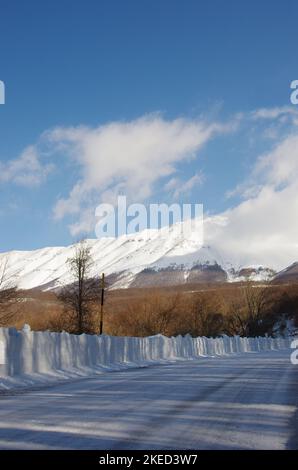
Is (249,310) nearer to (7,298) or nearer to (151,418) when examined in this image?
(7,298)

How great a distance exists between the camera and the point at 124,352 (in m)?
29.2

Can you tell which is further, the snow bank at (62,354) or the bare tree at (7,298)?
the bare tree at (7,298)

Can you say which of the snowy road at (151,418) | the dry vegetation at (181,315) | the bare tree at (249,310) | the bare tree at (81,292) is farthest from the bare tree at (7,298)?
the bare tree at (249,310)

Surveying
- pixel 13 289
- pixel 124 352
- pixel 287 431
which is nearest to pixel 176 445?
pixel 287 431

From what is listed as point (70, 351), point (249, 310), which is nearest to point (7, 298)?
point (70, 351)

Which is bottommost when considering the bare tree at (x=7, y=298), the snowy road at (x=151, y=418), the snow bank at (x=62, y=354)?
the snowy road at (x=151, y=418)

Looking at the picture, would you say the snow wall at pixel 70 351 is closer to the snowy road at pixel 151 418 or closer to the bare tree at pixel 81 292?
the snowy road at pixel 151 418

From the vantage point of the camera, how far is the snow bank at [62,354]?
53.9 feet

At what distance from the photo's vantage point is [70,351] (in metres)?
21.7

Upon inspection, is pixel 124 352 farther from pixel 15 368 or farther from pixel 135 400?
pixel 135 400

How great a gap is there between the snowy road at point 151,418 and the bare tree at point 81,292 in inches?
1401

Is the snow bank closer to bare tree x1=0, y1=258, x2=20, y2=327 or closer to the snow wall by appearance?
the snow wall

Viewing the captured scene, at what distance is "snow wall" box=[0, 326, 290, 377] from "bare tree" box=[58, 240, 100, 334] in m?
10.6

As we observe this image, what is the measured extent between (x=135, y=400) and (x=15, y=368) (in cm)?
667
